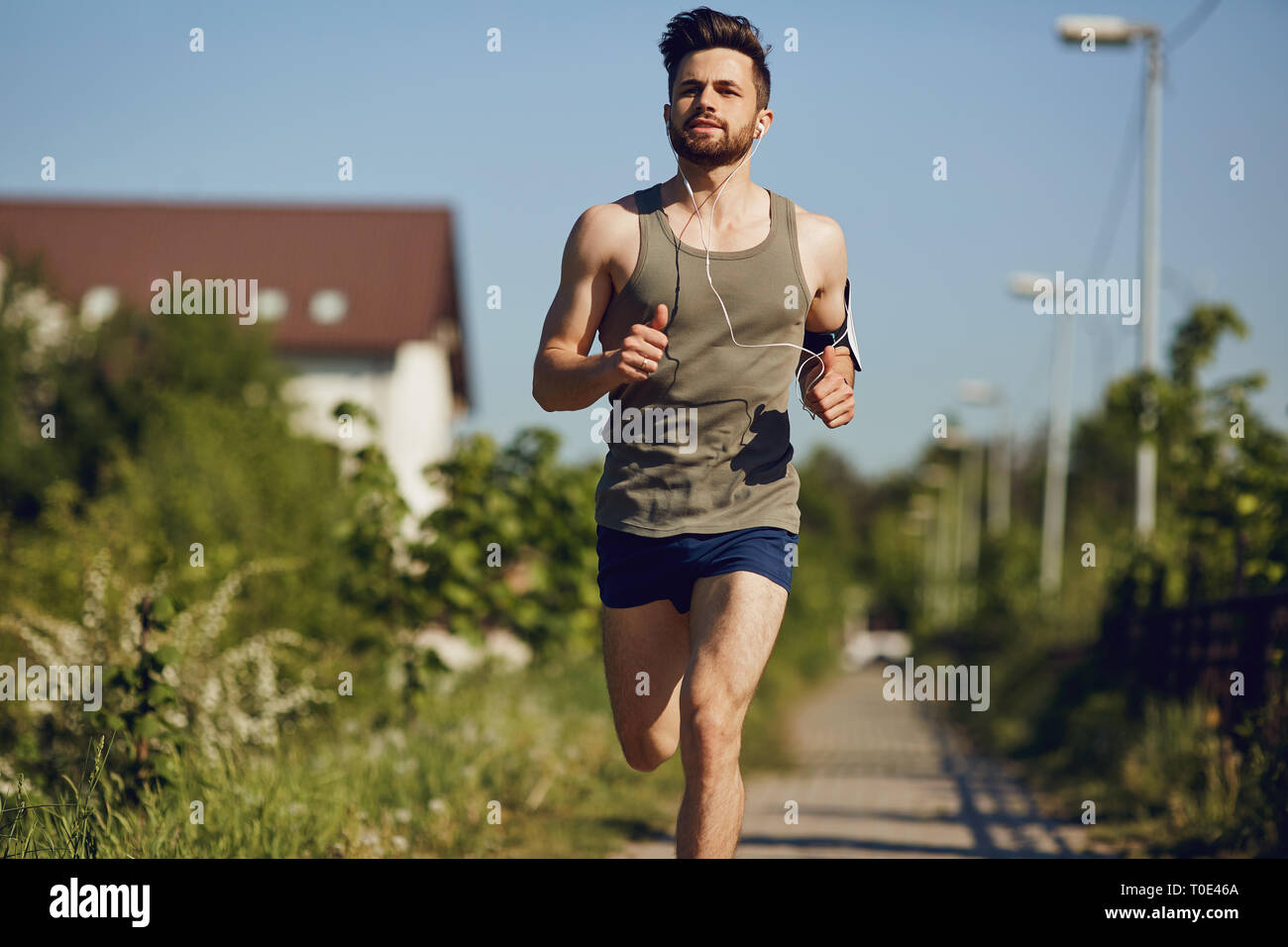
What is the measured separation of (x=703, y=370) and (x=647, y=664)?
0.81 metres

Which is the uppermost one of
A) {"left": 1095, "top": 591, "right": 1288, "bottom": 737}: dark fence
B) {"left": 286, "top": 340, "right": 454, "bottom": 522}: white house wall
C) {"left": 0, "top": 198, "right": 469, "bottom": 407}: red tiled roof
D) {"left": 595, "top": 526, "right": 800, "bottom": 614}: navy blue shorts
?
{"left": 0, "top": 198, "right": 469, "bottom": 407}: red tiled roof

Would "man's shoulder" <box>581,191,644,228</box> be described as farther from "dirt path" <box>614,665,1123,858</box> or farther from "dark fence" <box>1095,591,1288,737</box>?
"dark fence" <box>1095,591,1288,737</box>

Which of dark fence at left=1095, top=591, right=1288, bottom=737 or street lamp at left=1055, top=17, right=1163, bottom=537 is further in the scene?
street lamp at left=1055, top=17, right=1163, bottom=537

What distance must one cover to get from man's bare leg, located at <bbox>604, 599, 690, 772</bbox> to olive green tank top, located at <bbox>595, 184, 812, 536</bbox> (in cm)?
28

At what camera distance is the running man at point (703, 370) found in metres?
3.60

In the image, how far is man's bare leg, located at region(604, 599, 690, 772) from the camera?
384 centimetres

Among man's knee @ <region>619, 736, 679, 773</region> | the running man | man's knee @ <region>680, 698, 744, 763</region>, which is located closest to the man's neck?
the running man

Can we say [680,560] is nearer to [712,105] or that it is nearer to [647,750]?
[647,750]

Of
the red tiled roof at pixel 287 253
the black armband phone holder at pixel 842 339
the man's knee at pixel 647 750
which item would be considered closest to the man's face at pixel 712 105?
the black armband phone holder at pixel 842 339

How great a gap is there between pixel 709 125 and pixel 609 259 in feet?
1.34

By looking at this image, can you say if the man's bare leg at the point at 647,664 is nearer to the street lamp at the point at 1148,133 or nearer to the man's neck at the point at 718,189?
the man's neck at the point at 718,189

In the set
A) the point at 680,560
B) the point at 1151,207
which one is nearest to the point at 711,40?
the point at 680,560

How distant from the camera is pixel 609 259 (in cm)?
367
